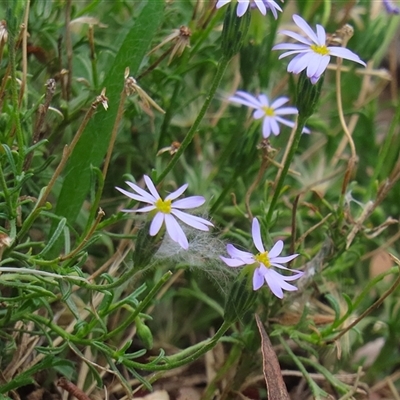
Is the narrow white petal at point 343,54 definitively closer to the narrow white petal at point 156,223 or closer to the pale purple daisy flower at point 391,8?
the narrow white petal at point 156,223

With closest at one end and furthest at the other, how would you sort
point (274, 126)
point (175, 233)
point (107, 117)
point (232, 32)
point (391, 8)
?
point (175, 233), point (232, 32), point (107, 117), point (274, 126), point (391, 8)

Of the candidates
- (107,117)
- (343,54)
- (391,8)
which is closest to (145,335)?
(107,117)

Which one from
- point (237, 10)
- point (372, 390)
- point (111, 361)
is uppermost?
point (237, 10)

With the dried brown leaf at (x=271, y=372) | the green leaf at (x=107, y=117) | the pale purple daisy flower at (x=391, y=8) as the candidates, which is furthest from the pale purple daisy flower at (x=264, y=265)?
the pale purple daisy flower at (x=391, y=8)

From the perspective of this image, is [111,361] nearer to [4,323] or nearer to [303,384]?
[4,323]

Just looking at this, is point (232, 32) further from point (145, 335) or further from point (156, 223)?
point (145, 335)

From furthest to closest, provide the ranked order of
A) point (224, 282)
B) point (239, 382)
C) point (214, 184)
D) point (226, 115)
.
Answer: point (226, 115) → point (214, 184) → point (239, 382) → point (224, 282)

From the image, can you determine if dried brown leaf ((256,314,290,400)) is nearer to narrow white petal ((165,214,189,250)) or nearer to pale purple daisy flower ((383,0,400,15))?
narrow white petal ((165,214,189,250))

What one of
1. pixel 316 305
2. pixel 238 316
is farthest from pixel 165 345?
pixel 238 316
